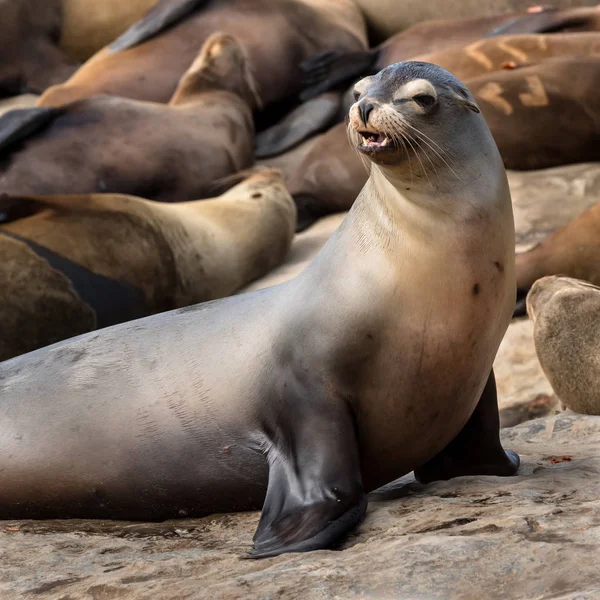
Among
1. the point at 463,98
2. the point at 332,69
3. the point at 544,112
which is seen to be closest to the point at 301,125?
the point at 332,69

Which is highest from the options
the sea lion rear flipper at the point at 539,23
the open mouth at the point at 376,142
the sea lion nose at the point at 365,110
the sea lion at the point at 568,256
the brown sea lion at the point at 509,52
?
the sea lion nose at the point at 365,110

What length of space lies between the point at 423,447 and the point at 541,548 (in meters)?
0.86

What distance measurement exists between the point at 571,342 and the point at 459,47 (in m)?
4.78

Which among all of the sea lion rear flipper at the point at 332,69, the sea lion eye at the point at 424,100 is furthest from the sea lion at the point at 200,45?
the sea lion eye at the point at 424,100

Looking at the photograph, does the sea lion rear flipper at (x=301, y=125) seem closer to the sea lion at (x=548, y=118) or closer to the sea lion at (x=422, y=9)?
the sea lion at (x=422, y=9)

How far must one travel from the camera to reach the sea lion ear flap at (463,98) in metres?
2.99

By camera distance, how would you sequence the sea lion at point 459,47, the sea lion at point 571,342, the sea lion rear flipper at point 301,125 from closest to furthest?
1. the sea lion at point 571,342
2. the sea lion at point 459,47
3. the sea lion rear flipper at point 301,125

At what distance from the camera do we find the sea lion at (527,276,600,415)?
13.6 ft

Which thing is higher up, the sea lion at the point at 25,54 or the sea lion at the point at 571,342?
the sea lion at the point at 25,54

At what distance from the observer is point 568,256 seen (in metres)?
5.45

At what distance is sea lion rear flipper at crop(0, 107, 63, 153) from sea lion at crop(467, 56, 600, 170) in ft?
9.42

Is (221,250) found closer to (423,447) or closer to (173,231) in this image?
(173,231)

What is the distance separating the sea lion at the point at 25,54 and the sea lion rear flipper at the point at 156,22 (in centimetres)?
112

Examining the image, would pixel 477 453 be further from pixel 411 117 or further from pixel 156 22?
pixel 156 22
